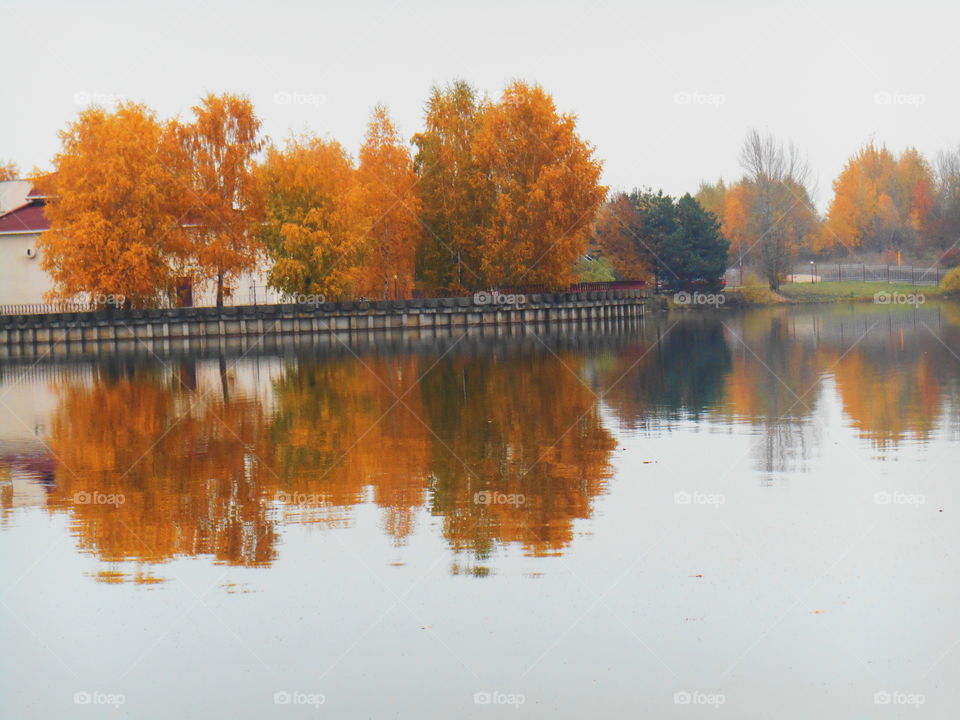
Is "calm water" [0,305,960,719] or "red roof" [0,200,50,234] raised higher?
"red roof" [0,200,50,234]

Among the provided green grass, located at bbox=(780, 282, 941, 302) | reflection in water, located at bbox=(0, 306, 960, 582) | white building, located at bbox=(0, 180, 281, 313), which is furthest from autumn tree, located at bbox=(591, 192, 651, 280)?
reflection in water, located at bbox=(0, 306, 960, 582)

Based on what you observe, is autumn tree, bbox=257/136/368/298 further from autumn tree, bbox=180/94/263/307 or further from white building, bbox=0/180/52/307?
white building, bbox=0/180/52/307

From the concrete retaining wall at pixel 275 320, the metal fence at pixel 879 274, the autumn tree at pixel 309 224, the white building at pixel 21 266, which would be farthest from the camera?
the metal fence at pixel 879 274

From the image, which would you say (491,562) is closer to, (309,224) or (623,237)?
(309,224)

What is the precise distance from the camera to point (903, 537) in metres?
10.1

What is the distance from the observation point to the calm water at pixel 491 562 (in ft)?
23.4

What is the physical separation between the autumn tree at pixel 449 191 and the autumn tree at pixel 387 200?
857mm

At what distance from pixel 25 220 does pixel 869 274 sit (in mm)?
68090

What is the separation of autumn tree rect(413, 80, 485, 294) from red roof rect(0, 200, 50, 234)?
72.8ft

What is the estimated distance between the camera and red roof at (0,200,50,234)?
71125 millimetres

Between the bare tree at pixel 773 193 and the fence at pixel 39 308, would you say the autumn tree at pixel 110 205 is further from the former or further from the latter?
the bare tree at pixel 773 193

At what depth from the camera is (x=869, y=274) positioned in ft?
340

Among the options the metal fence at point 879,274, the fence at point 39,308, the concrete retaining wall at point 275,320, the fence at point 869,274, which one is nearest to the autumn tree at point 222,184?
the concrete retaining wall at point 275,320

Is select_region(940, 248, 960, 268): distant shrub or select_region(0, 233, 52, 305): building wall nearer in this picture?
select_region(0, 233, 52, 305): building wall
